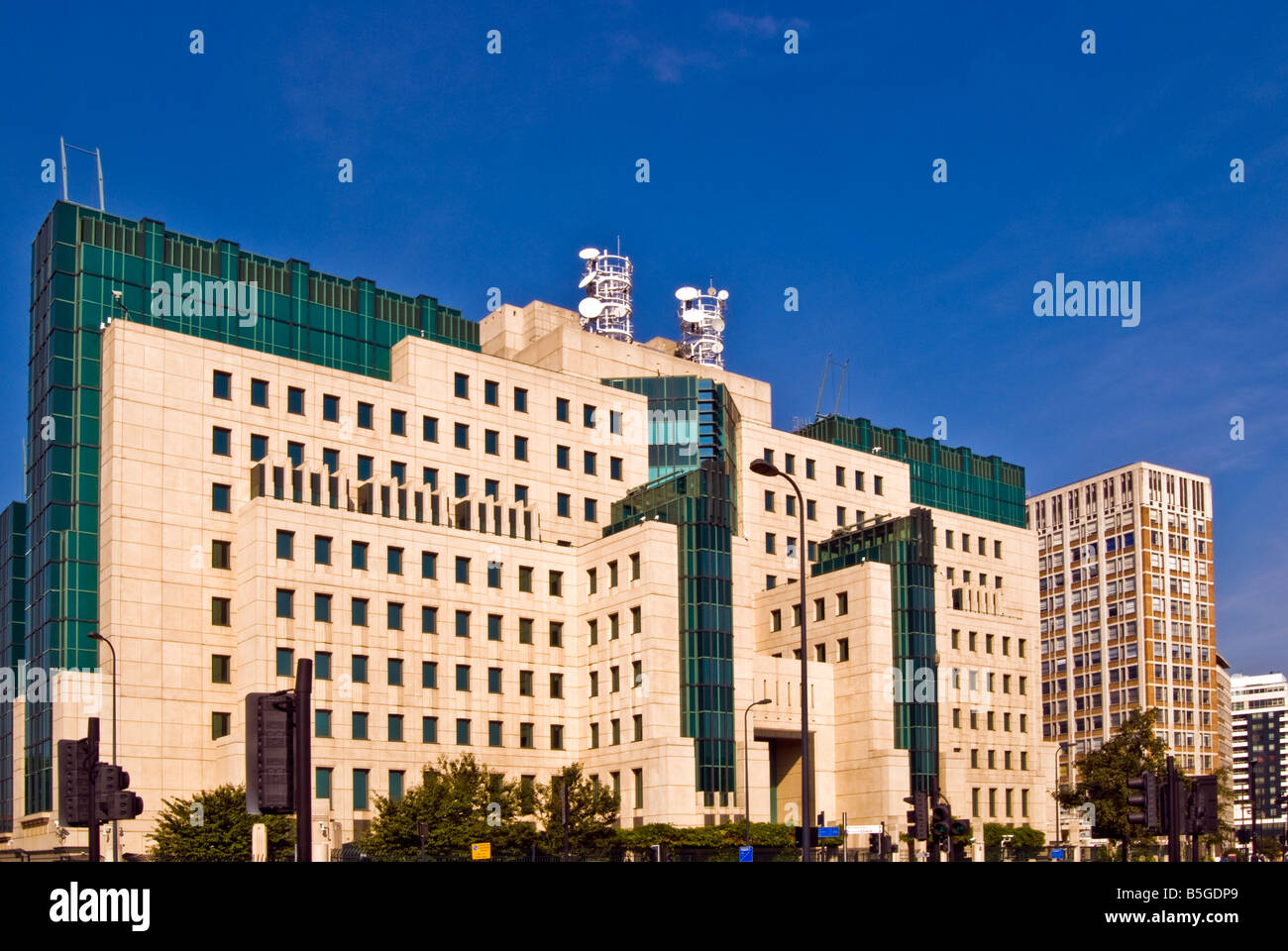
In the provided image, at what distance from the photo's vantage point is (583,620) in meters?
97.4

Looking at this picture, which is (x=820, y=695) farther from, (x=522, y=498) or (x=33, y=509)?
(x=33, y=509)

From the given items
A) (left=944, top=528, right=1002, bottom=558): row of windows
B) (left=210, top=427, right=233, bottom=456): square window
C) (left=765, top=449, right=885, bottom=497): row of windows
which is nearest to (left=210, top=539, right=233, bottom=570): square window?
(left=210, top=427, right=233, bottom=456): square window

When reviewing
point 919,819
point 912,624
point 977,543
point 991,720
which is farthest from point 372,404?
point 919,819

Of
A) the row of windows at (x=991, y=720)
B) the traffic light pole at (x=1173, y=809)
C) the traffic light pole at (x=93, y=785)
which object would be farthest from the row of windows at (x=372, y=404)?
the traffic light pole at (x=1173, y=809)

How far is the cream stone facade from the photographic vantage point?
8375 centimetres

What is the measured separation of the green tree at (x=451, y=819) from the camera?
7369cm

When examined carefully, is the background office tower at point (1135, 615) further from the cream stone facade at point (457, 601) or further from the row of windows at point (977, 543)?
the cream stone facade at point (457, 601)

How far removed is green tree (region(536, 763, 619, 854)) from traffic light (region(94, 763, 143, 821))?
1987 inches

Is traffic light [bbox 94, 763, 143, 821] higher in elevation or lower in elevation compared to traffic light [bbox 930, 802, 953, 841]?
higher

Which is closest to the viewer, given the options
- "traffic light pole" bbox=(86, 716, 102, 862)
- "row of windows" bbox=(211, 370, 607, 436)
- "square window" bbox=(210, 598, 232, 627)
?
"traffic light pole" bbox=(86, 716, 102, 862)

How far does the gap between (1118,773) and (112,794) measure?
70800 millimetres

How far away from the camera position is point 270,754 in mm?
10734

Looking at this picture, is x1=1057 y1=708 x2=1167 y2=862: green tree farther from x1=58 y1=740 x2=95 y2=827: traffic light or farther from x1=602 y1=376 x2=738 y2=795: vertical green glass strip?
x1=58 y1=740 x2=95 y2=827: traffic light
